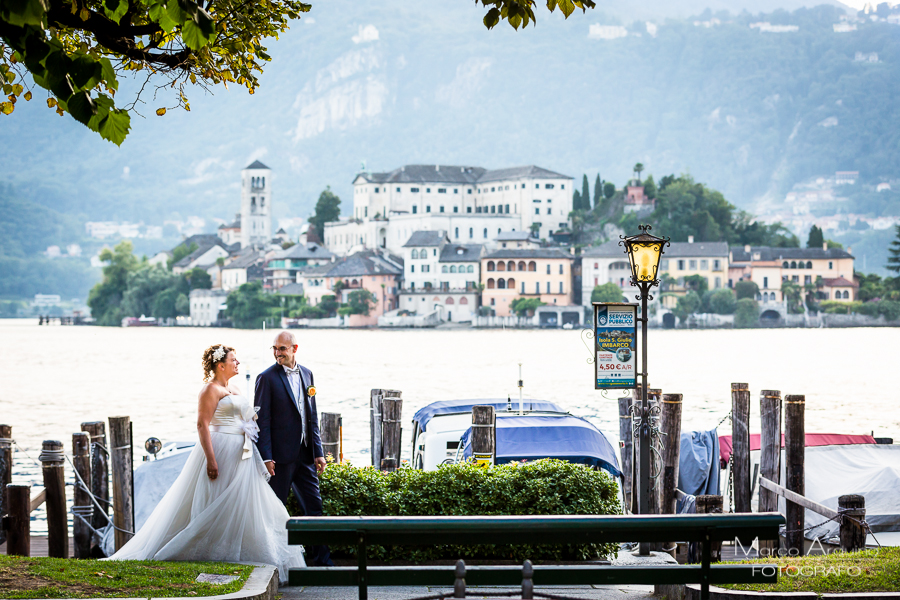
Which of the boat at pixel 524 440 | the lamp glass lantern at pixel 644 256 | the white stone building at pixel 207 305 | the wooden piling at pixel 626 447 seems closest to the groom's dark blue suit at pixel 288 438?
the boat at pixel 524 440

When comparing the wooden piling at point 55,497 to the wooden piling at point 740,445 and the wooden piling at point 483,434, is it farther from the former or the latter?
the wooden piling at point 740,445

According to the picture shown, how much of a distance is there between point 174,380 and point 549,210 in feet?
280

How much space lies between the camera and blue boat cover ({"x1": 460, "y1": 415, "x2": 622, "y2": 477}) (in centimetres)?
1119

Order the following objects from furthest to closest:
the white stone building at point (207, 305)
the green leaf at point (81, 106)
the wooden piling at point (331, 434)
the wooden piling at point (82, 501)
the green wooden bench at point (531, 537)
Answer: the white stone building at point (207, 305)
the wooden piling at point (331, 434)
the wooden piling at point (82, 501)
the green wooden bench at point (531, 537)
the green leaf at point (81, 106)

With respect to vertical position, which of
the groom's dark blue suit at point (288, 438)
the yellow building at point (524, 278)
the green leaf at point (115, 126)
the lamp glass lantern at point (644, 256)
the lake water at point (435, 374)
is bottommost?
the lake water at point (435, 374)

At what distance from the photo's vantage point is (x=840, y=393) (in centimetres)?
5062

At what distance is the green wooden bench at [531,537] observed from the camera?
4.71m

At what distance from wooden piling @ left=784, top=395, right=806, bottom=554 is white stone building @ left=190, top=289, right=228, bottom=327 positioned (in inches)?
4981

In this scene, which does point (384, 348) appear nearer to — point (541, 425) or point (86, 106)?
point (541, 425)

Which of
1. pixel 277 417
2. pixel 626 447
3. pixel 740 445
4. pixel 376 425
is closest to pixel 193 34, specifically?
pixel 277 417

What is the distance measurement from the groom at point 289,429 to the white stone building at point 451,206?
403 ft

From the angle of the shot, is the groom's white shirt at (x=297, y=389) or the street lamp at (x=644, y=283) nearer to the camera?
the groom's white shirt at (x=297, y=389)

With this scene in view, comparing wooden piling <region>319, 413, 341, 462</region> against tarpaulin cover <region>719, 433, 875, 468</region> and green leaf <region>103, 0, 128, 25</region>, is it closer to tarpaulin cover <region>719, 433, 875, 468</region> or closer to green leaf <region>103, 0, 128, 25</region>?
tarpaulin cover <region>719, 433, 875, 468</region>

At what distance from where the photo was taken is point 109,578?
6195 mm
